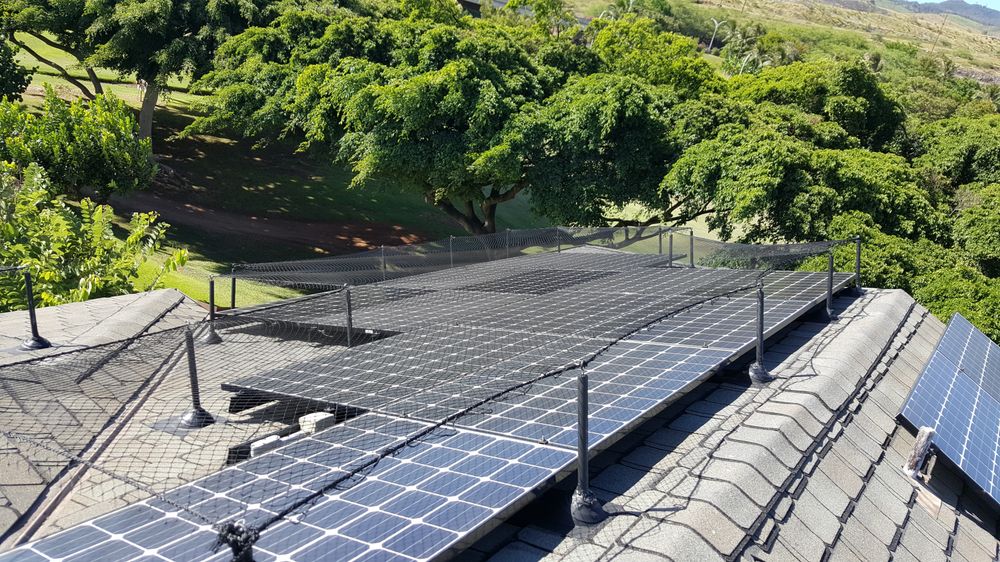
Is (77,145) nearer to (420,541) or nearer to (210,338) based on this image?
(210,338)

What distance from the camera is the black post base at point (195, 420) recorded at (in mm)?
7125

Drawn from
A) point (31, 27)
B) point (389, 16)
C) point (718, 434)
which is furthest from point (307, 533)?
point (389, 16)

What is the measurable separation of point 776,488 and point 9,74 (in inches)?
1340

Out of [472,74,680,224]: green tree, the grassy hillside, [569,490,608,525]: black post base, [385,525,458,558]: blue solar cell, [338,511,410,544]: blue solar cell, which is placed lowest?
[569,490,608,525]: black post base

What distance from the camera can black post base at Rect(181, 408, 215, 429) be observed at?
281 inches

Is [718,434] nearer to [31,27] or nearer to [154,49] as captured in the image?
[154,49]

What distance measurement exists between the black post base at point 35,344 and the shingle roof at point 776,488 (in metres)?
7.51

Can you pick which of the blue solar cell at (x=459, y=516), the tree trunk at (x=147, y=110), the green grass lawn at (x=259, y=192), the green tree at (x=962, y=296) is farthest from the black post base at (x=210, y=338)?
the tree trunk at (x=147, y=110)

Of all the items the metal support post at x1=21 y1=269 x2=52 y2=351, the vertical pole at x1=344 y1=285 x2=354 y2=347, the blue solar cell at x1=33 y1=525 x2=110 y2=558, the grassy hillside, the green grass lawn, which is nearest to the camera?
the blue solar cell at x1=33 y1=525 x2=110 y2=558

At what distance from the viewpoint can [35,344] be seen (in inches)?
372

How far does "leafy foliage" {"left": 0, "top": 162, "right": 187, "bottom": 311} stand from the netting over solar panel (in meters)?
5.00

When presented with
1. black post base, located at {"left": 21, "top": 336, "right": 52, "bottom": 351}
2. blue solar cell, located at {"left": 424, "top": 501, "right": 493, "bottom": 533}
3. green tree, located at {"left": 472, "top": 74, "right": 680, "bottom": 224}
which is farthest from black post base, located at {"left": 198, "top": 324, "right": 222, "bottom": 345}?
green tree, located at {"left": 472, "top": 74, "right": 680, "bottom": 224}

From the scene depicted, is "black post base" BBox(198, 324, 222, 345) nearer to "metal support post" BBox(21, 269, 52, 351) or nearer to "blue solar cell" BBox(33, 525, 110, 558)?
"metal support post" BBox(21, 269, 52, 351)

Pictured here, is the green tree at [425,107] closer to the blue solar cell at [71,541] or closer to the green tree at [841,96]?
the green tree at [841,96]
